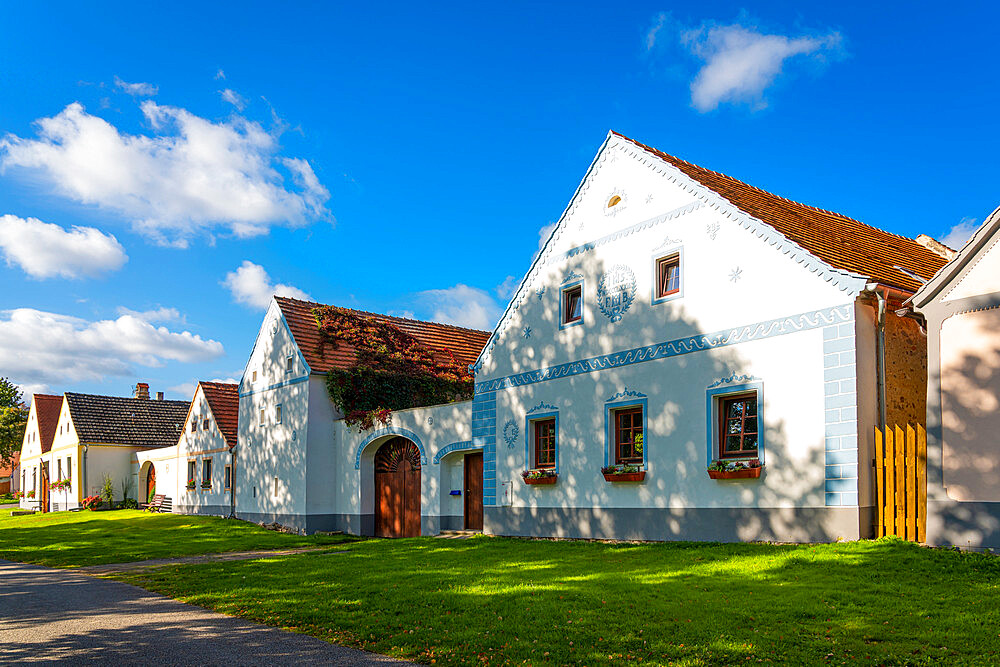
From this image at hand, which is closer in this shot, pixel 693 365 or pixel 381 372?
pixel 693 365

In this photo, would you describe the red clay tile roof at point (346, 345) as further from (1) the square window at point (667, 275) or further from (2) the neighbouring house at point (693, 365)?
(1) the square window at point (667, 275)

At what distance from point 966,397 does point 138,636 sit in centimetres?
1058

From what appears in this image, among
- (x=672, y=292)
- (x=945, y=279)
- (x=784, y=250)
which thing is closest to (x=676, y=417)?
(x=672, y=292)

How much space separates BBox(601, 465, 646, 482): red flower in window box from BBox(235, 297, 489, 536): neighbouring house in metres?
4.86

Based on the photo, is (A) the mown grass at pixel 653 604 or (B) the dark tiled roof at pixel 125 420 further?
(B) the dark tiled roof at pixel 125 420

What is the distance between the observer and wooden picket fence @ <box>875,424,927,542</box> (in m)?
12.0

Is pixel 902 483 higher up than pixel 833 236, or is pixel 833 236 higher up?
pixel 833 236

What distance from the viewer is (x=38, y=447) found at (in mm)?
52031

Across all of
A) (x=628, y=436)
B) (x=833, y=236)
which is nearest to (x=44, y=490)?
(x=628, y=436)

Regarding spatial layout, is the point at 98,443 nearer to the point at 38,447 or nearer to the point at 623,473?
the point at 38,447

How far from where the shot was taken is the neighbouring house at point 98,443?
143 feet

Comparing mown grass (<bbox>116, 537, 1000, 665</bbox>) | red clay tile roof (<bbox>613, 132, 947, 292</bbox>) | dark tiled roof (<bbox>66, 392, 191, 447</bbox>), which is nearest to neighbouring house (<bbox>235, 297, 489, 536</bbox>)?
mown grass (<bbox>116, 537, 1000, 665</bbox>)

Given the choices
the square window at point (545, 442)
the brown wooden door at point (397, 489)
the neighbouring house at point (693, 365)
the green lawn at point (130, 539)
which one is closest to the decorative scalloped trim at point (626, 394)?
the neighbouring house at point (693, 365)

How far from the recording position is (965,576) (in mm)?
9758
